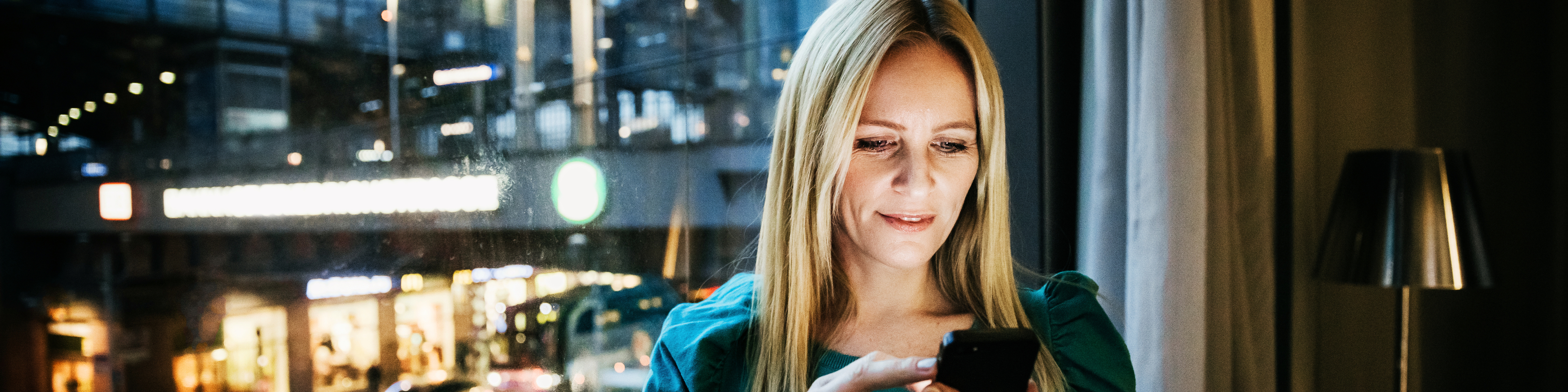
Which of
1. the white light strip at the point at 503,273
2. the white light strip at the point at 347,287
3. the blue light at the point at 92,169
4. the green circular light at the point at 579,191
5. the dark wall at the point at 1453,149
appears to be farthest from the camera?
the dark wall at the point at 1453,149

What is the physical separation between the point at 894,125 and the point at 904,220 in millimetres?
110

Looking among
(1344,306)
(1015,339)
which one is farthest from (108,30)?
(1344,306)

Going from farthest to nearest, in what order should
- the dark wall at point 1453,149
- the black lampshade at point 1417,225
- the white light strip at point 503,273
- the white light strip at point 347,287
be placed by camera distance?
the dark wall at point 1453,149
the black lampshade at point 1417,225
the white light strip at point 503,273
the white light strip at point 347,287

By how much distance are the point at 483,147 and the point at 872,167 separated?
56 cm

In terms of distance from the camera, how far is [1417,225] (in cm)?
187

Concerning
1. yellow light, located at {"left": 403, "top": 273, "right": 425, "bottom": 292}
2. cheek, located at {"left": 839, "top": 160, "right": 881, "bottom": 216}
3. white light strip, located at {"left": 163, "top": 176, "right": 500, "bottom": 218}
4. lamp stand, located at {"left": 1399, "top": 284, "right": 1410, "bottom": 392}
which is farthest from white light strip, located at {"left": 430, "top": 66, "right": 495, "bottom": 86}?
lamp stand, located at {"left": 1399, "top": 284, "right": 1410, "bottom": 392}

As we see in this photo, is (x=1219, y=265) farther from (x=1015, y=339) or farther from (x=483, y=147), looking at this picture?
(x=483, y=147)

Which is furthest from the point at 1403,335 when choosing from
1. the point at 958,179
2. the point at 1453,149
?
the point at 958,179

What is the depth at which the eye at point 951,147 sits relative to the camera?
93cm

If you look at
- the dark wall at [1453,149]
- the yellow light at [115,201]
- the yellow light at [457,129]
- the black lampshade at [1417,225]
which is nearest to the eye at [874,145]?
the yellow light at [457,129]

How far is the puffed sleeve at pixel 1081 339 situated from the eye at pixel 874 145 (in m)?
0.30

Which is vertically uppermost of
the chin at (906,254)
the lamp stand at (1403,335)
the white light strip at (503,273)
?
the chin at (906,254)

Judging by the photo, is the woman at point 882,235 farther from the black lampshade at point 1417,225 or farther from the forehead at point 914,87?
the black lampshade at point 1417,225

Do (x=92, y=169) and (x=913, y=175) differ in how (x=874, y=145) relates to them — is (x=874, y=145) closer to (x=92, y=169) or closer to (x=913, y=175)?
(x=913, y=175)
